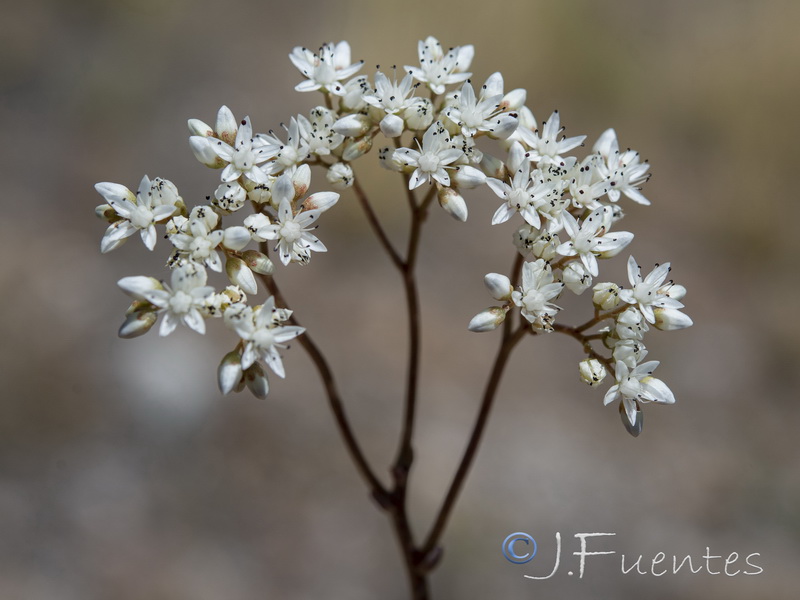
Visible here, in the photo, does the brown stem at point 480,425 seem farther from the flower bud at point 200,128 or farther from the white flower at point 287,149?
the flower bud at point 200,128

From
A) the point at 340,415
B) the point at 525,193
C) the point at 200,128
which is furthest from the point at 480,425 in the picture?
the point at 200,128

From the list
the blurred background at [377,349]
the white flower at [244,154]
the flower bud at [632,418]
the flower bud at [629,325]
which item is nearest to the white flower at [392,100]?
the white flower at [244,154]

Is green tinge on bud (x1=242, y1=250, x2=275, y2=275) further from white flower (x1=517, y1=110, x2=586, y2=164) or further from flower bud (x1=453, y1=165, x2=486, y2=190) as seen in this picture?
white flower (x1=517, y1=110, x2=586, y2=164)

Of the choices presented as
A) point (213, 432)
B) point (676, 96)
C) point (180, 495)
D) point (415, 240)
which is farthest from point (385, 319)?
point (676, 96)

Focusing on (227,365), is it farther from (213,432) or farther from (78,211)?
(78,211)

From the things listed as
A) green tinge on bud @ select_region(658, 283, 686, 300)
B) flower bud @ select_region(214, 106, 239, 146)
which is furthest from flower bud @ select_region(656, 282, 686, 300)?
flower bud @ select_region(214, 106, 239, 146)
